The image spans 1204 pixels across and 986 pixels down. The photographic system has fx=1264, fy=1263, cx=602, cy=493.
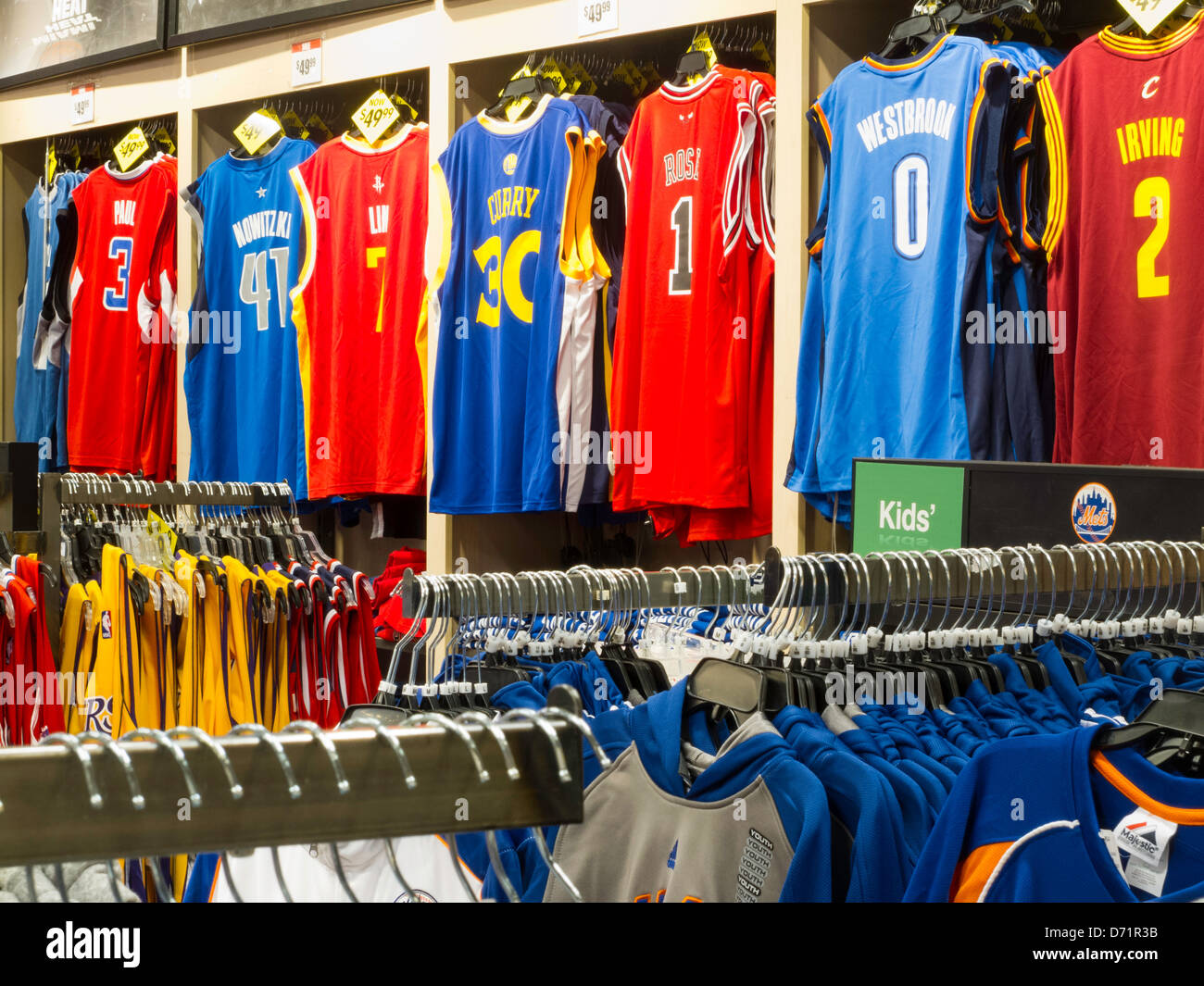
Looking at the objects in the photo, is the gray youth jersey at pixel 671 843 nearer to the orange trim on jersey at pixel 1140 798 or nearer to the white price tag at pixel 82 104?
the orange trim on jersey at pixel 1140 798

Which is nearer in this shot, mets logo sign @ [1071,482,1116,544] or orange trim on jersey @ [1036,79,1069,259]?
mets logo sign @ [1071,482,1116,544]

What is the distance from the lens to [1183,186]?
2.23 meters

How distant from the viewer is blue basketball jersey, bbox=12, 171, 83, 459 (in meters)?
4.40

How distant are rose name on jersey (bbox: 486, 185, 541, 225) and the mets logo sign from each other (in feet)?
5.72

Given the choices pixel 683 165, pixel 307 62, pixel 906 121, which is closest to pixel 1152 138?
pixel 906 121

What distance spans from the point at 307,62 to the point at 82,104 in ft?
3.75

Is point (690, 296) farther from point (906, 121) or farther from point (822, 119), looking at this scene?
point (906, 121)

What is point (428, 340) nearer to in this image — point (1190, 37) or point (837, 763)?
point (1190, 37)

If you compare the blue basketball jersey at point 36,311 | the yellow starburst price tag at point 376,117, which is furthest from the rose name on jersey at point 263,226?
the blue basketball jersey at point 36,311

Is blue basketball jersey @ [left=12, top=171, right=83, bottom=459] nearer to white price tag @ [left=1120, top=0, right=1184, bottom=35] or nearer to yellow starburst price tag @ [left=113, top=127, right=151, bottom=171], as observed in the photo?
yellow starburst price tag @ [left=113, top=127, right=151, bottom=171]

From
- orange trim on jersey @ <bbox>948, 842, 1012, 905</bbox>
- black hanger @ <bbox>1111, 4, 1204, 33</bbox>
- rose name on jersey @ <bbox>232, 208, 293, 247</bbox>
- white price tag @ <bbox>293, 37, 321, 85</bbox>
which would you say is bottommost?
orange trim on jersey @ <bbox>948, 842, 1012, 905</bbox>

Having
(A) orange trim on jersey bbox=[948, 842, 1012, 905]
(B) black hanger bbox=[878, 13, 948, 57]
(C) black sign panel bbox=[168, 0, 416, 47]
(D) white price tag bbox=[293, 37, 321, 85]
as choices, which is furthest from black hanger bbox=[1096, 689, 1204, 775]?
(D) white price tag bbox=[293, 37, 321, 85]
